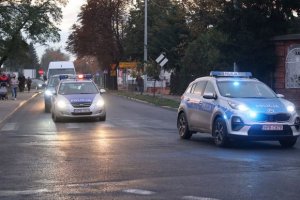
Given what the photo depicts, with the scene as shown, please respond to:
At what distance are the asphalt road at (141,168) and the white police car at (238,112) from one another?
14.5 inches

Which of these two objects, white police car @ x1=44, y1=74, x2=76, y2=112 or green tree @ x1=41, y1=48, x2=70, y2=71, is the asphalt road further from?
green tree @ x1=41, y1=48, x2=70, y2=71

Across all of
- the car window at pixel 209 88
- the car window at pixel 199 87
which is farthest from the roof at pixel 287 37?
the car window at pixel 209 88

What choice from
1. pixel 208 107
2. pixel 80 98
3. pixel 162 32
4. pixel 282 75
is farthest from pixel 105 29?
pixel 208 107

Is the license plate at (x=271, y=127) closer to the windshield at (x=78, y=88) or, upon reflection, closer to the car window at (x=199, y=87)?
the car window at (x=199, y=87)

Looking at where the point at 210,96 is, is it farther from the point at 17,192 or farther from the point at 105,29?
the point at 105,29

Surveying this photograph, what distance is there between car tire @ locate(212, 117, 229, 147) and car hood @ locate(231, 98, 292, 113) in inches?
26.0

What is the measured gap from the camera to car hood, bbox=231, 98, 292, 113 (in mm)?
13688

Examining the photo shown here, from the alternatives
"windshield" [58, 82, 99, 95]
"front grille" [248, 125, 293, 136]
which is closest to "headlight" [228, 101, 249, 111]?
"front grille" [248, 125, 293, 136]

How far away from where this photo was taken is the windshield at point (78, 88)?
932 inches

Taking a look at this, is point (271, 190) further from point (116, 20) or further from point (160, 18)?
point (116, 20)

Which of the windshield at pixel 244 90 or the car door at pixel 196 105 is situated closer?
the windshield at pixel 244 90

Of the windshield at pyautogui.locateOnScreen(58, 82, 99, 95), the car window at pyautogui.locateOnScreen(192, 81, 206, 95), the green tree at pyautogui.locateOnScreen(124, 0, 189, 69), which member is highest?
the green tree at pyautogui.locateOnScreen(124, 0, 189, 69)

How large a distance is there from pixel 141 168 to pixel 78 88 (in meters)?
13.3

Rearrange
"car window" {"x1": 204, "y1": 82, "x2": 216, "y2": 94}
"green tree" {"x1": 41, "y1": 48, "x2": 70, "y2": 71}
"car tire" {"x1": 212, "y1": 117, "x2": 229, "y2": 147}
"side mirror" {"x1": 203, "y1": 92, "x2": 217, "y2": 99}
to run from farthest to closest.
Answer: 1. "green tree" {"x1": 41, "y1": 48, "x2": 70, "y2": 71}
2. "car window" {"x1": 204, "y1": 82, "x2": 216, "y2": 94}
3. "side mirror" {"x1": 203, "y1": 92, "x2": 217, "y2": 99}
4. "car tire" {"x1": 212, "y1": 117, "x2": 229, "y2": 147}
